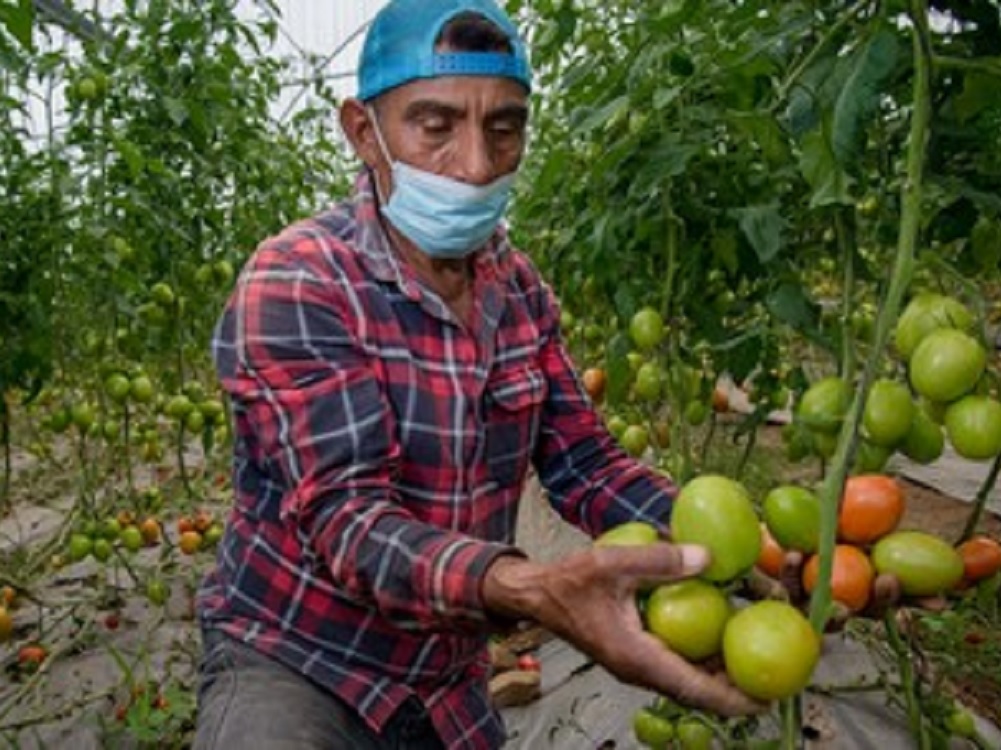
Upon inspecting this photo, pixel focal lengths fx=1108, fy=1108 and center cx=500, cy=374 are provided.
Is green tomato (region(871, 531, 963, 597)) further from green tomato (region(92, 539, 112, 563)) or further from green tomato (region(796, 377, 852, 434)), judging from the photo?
green tomato (region(92, 539, 112, 563))

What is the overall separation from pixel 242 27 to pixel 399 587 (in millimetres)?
2651

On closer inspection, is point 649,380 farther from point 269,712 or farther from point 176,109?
point 176,109

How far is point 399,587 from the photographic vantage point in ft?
4.16

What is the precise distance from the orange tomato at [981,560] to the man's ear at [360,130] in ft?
3.34

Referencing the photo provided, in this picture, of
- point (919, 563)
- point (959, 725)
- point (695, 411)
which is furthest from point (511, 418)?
point (959, 725)

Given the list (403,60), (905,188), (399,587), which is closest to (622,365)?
(403,60)

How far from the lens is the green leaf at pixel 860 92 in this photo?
1143mm

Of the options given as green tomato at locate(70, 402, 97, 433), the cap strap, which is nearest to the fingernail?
the cap strap

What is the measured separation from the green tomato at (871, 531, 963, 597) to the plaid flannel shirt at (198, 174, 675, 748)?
1.29 feet

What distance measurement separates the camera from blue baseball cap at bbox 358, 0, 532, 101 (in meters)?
1.56

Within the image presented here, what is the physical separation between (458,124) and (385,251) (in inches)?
8.4

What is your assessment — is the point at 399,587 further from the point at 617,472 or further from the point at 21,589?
the point at 21,589

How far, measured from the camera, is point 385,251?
1.63 m

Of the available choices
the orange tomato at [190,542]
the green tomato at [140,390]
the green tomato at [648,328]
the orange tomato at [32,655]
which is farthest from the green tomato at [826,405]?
the orange tomato at [190,542]
